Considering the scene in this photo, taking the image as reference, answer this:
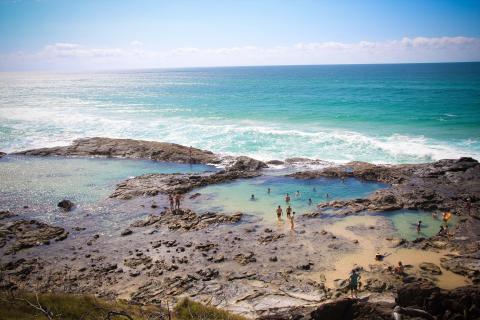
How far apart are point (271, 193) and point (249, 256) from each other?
10.0 m

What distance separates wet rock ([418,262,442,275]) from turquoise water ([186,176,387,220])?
357 inches

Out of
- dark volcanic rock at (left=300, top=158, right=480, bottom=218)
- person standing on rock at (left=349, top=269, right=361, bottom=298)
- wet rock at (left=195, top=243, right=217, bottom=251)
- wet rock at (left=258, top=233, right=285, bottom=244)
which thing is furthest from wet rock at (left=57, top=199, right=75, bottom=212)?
person standing on rock at (left=349, top=269, right=361, bottom=298)

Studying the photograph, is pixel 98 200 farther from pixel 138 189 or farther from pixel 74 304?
pixel 74 304

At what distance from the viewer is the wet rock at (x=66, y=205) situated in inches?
1041

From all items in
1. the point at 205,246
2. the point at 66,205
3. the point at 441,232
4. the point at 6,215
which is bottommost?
the point at 205,246

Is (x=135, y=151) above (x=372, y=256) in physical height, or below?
above

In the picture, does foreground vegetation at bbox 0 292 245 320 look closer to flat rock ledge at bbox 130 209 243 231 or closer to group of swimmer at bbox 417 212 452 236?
flat rock ledge at bbox 130 209 243 231

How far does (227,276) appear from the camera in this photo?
17562mm

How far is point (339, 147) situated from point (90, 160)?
29.4 metres

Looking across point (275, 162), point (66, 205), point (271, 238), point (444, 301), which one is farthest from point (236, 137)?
point (444, 301)

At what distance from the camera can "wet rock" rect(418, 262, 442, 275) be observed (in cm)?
1686

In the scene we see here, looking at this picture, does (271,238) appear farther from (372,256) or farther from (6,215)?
(6,215)

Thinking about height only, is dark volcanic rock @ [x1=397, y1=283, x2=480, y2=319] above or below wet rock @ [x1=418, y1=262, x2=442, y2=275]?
above

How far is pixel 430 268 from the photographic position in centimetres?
1711
